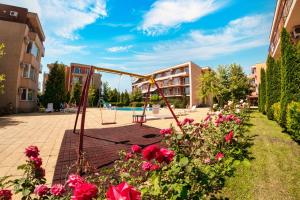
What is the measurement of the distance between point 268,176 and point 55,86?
30165 millimetres

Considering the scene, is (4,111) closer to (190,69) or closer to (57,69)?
(57,69)

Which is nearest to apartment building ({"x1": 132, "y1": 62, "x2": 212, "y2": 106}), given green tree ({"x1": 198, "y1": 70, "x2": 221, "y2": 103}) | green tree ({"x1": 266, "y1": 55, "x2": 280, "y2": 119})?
green tree ({"x1": 198, "y1": 70, "x2": 221, "y2": 103})

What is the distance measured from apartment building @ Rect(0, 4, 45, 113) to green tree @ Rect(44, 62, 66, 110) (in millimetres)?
→ 2926

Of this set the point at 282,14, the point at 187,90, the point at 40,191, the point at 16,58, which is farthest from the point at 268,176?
the point at 187,90

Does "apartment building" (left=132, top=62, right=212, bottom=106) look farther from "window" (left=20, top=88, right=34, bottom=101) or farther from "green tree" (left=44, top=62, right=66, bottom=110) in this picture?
"window" (left=20, top=88, right=34, bottom=101)

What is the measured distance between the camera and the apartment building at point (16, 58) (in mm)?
21438

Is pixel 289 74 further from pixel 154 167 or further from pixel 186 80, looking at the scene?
pixel 186 80

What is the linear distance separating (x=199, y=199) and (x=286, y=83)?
7777 millimetres

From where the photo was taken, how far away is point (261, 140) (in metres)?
6.67

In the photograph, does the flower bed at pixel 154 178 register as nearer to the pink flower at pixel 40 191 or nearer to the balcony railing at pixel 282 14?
the pink flower at pixel 40 191

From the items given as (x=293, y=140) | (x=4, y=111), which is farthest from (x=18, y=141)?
(x=4, y=111)

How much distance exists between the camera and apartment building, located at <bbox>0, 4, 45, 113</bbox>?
21.4 m

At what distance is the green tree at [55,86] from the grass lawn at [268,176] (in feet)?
94.3

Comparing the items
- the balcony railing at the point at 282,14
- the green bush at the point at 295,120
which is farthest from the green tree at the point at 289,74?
the balcony railing at the point at 282,14
